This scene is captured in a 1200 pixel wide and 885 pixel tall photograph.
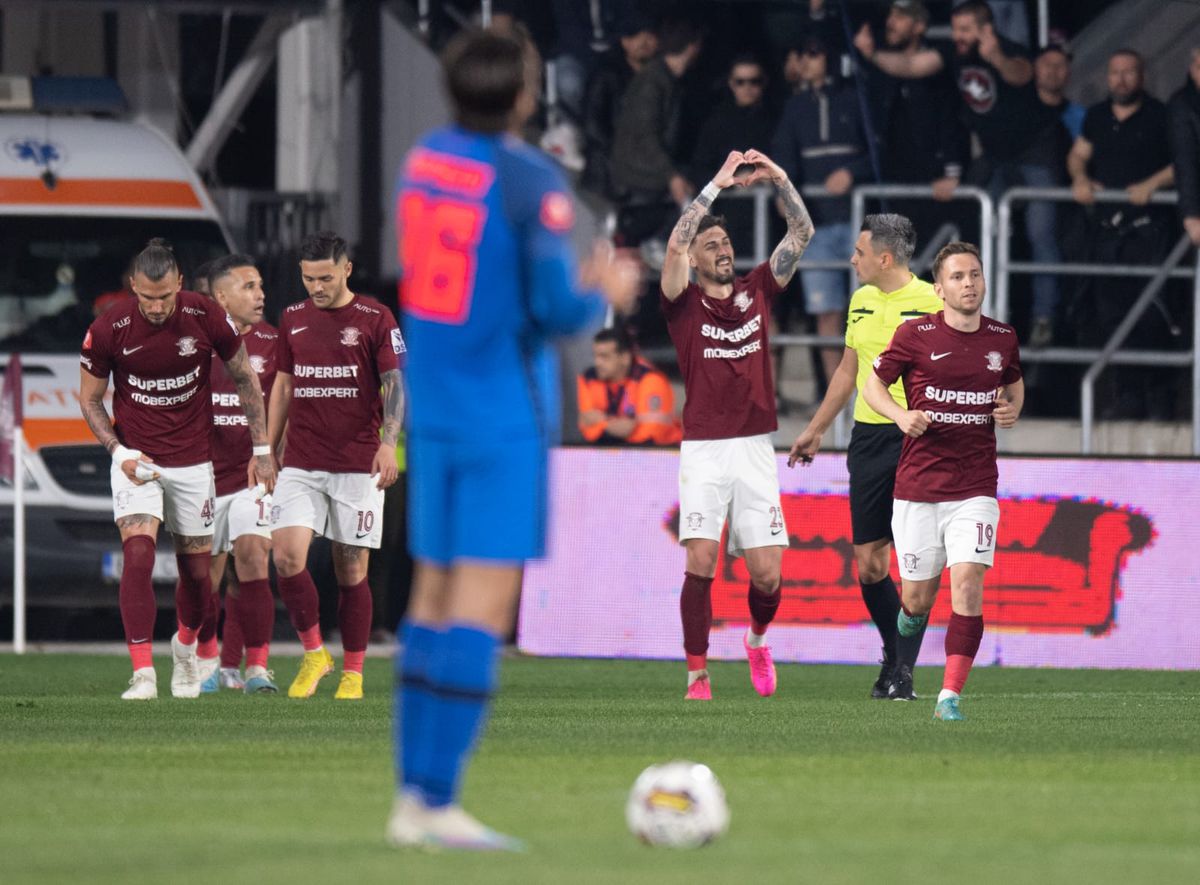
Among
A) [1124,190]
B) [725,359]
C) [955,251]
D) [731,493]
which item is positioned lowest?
[731,493]

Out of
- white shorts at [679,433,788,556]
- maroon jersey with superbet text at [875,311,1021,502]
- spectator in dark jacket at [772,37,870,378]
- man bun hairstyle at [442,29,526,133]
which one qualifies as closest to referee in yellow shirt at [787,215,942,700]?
white shorts at [679,433,788,556]

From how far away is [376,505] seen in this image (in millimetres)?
12188

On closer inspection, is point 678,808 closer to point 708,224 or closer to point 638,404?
point 708,224

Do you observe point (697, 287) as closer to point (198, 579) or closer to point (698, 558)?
point (698, 558)

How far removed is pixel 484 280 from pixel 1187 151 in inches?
446

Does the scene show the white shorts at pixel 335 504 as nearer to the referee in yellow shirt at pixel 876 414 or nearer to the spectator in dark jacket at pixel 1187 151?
the referee in yellow shirt at pixel 876 414

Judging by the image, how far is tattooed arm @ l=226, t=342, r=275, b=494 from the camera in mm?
11945

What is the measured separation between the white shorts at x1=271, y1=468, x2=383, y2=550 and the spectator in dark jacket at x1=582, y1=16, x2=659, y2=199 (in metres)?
7.34

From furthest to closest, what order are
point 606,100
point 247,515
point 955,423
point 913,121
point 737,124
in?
1. point 606,100
2. point 737,124
3. point 913,121
4. point 247,515
5. point 955,423

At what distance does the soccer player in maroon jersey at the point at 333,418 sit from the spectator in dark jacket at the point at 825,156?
6.14 m

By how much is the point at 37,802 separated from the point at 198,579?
5191 millimetres

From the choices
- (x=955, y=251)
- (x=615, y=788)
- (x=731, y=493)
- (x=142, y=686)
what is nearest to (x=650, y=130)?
(x=731, y=493)

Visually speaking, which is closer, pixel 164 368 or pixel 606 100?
pixel 164 368

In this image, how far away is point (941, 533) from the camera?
11078 millimetres
